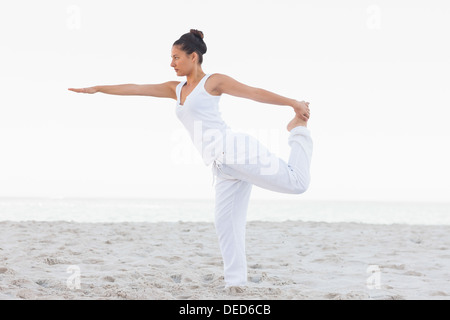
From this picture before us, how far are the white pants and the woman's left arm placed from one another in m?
0.24

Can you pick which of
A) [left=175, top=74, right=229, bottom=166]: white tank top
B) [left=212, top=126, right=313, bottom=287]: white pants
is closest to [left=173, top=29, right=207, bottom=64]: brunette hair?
[left=175, top=74, right=229, bottom=166]: white tank top

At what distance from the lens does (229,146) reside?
279cm

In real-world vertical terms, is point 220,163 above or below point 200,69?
below

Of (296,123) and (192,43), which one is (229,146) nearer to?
(296,123)

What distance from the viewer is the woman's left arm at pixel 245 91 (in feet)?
9.05

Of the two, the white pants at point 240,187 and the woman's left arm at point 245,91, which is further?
the white pants at point 240,187

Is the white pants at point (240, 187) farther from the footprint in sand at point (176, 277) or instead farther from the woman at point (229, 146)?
the footprint in sand at point (176, 277)

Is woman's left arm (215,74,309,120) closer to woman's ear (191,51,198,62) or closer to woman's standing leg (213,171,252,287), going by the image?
woman's ear (191,51,198,62)

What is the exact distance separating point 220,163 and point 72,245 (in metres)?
2.45

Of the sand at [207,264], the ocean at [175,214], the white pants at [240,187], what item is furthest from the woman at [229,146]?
the ocean at [175,214]

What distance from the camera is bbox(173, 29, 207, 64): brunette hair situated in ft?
9.45

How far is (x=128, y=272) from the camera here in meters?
3.47
